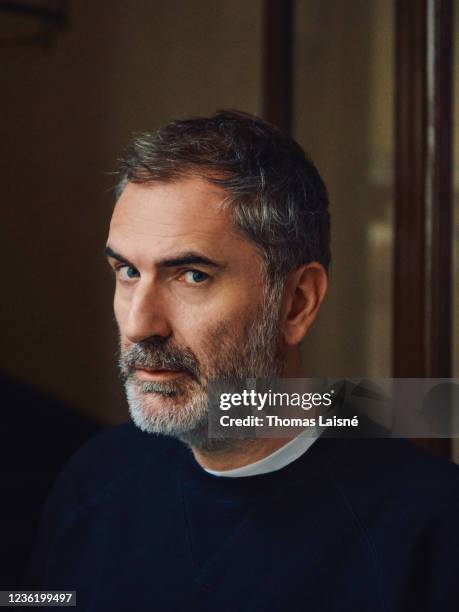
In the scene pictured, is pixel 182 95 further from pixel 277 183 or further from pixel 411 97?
pixel 277 183

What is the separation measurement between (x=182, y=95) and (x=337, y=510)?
7.33 ft

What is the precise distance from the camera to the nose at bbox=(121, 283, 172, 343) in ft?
3.02

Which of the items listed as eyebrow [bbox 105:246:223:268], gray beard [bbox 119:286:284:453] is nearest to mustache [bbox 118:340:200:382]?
gray beard [bbox 119:286:284:453]

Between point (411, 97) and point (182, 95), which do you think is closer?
point (411, 97)

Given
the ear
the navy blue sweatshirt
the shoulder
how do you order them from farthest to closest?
1. the shoulder
2. the ear
3. the navy blue sweatshirt

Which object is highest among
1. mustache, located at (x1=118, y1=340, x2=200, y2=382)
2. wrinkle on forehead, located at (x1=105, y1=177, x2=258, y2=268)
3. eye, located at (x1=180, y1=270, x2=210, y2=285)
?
wrinkle on forehead, located at (x1=105, y1=177, x2=258, y2=268)

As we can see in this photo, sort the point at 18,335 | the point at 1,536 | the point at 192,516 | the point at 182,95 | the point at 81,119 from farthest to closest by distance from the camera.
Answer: the point at 18,335, the point at 81,119, the point at 182,95, the point at 1,536, the point at 192,516

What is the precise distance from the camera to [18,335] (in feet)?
14.3

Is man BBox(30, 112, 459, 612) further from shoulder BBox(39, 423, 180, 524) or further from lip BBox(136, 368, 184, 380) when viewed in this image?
shoulder BBox(39, 423, 180, 524)

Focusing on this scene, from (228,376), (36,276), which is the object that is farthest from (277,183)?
(36,276)

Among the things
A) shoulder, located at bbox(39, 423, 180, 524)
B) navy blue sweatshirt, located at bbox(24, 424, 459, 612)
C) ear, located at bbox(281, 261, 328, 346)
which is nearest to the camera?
navy blue sweatshirt, located at bbox(24, 424, 459, 612)

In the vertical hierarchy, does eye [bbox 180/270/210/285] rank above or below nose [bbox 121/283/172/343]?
above

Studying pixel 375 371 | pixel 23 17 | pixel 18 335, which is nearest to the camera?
pixel 375 371

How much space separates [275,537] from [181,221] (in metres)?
0.44
